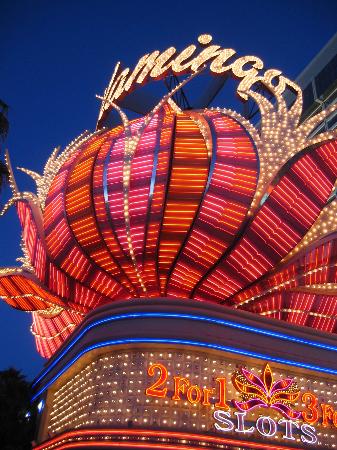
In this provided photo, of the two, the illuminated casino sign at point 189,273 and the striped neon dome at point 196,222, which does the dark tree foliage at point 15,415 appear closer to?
the illuminated casino sign at point 189,273

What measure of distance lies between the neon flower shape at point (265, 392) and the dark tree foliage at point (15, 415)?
9.83 m

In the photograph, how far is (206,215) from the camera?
19672 millimetres

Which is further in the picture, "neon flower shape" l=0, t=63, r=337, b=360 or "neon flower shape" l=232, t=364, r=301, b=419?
"neon flower shape" l=0, t=63, r=337, b=360

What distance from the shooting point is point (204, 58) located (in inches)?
926

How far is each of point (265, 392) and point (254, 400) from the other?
48 centimetres

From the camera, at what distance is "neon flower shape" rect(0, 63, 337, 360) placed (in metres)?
19.9

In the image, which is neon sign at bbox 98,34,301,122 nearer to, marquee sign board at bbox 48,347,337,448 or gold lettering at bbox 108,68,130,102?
Result: gold lettering at bbox 108,68,130,102

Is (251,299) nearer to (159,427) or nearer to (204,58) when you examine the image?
(159,427)

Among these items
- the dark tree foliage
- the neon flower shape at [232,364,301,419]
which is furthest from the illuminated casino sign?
the dark tree foliage

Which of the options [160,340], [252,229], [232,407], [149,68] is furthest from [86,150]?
[232,407]

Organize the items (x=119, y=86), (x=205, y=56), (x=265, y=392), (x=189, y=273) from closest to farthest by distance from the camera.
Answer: (x=265, y=392) < (x=189, y=273) < (x=205, y=56) < (x=119, y=86)

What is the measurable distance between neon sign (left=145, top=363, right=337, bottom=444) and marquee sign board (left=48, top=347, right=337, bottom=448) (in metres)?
0.03

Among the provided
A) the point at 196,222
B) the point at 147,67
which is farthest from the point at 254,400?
the point at 147,67

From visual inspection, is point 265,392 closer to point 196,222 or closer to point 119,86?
point 196,222
